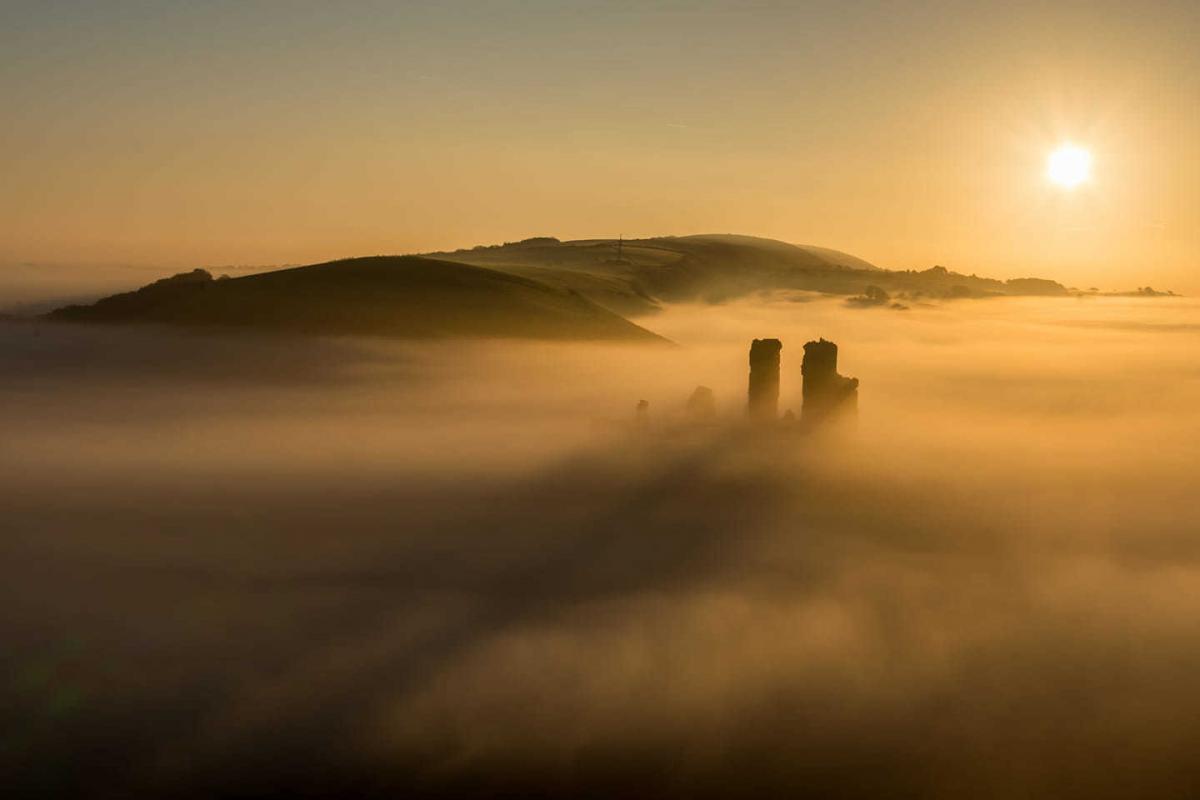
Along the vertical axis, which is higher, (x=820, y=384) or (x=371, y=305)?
(x=371, y=305)

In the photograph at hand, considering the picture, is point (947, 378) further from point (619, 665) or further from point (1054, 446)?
point (619, 665)

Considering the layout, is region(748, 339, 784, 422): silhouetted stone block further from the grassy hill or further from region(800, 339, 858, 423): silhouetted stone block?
the grassy hill

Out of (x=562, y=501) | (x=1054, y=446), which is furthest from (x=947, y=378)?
(x=562, y=501)

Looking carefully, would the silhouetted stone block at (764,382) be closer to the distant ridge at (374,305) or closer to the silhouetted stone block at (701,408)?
the silhouetted stone block at (701,408)

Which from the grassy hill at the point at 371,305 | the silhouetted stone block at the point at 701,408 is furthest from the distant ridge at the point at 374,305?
the silhouetted stone block at the point at 701,408

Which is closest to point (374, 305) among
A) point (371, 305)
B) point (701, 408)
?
point (371, 305)

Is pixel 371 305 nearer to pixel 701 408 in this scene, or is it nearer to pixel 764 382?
pixel 701 408
